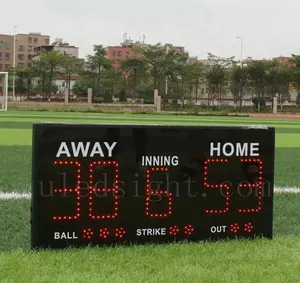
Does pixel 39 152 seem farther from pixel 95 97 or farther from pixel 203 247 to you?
pixel 95 97

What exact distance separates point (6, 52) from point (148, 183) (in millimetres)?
124058

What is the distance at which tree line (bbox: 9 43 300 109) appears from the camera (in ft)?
220

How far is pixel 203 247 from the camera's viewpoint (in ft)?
15.4

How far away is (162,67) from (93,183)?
223 ft

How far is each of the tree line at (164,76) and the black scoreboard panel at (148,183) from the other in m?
59.8

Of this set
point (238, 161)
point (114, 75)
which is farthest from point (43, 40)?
point (238, 161)

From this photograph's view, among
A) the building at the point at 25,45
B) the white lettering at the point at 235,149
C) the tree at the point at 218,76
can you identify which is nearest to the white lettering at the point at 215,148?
the white lettering at the point at 235,149

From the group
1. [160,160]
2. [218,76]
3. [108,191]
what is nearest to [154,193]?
[160,160]

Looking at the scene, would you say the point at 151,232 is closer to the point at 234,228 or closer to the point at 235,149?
the point at 234,228

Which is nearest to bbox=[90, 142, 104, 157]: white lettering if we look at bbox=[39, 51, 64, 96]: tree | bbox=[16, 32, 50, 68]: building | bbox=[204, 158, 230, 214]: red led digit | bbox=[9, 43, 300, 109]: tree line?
bbox=[204, 158, 230, 214]: red led digit

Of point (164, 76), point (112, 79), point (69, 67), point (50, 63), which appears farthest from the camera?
point (164, 76)

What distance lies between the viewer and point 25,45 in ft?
453

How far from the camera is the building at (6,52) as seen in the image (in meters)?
121

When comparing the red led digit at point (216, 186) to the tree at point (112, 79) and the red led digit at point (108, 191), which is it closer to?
the red led digit at point (108, 191)
